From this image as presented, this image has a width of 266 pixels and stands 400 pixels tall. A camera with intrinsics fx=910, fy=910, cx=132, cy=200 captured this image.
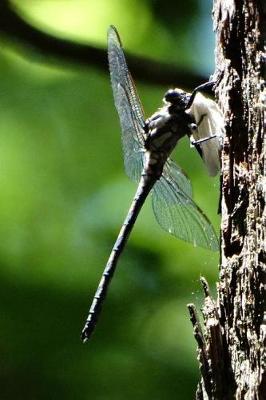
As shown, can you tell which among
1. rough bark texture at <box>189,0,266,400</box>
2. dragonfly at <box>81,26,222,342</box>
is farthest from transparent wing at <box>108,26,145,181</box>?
rough bark texture at <box>189,0,266,400</box>

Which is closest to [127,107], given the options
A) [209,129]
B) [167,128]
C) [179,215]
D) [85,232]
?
[167,128]

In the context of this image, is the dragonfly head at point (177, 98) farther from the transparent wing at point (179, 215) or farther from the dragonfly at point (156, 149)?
the transparent wing at point (179, 215)

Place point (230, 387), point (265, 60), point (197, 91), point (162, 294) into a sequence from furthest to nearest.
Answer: point (162, 294) → point (197, 91) → point (265, 60) → point (230, 387)

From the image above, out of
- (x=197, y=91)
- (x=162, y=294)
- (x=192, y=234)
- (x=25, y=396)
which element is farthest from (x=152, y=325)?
(x=197, y=91)

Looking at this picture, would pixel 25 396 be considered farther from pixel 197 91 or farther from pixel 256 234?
pixel 256 234

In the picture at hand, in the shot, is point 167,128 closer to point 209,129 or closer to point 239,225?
point 209,129

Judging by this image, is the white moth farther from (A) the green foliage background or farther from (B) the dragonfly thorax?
(A) the green foliage background

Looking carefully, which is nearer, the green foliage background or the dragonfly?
the dragonfly
